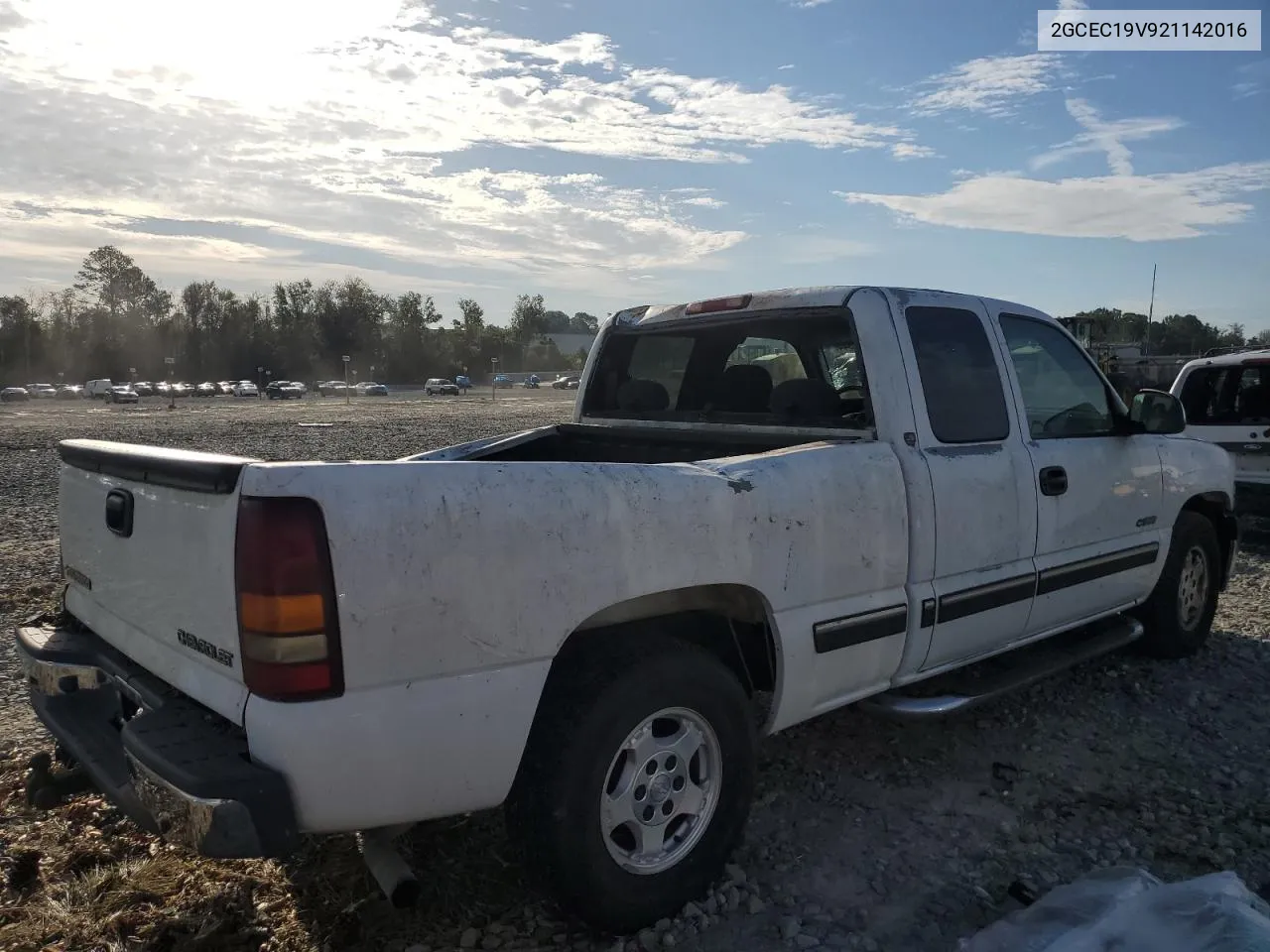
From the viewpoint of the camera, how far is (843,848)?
3.36 m

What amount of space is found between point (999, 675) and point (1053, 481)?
88 cm

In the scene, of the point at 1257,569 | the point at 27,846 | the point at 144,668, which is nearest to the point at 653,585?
the point at 144,668

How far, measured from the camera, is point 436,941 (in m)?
2.77

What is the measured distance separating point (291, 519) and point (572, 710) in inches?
36.3

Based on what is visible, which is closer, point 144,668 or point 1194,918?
point 1194,918

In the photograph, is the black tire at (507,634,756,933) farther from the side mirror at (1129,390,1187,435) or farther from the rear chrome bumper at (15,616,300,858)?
the side mirror at (1129,390,1187,435)

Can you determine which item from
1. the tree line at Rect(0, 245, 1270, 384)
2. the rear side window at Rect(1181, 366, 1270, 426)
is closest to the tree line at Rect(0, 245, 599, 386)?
the tree line at Rect(0, 245, 1270, 384)

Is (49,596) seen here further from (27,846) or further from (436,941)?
(436,941)

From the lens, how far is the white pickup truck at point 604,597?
2.21 meters

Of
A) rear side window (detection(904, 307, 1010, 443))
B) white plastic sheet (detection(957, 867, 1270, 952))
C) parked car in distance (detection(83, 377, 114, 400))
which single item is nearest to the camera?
white plastic sheet (detection(957, 867, 1270, 952))

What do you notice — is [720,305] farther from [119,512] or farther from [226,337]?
[226,337]

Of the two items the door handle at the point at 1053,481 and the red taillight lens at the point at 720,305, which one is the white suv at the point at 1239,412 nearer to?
the door handle at the point at 1053,481

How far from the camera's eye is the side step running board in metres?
3.51

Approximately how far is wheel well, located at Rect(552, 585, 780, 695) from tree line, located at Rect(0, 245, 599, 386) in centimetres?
8910
